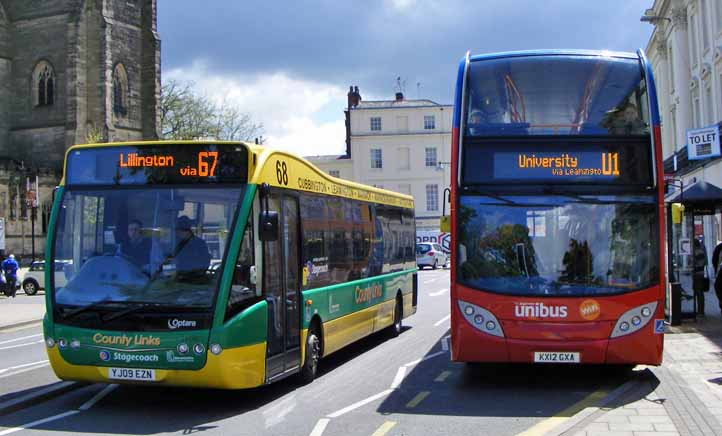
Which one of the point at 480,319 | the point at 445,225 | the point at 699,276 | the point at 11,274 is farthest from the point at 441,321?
the point at 11,274

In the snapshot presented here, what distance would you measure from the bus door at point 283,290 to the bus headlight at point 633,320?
3.75m

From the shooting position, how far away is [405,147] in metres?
80.8

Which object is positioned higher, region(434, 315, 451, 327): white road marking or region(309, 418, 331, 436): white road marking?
region(309, 418, 331, 436): white road marking

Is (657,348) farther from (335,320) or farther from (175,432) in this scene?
(175,432)

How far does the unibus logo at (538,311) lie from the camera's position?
1005 centimetres

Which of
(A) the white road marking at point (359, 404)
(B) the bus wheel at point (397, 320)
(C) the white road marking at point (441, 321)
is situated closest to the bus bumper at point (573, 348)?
(A) the white road marking at point (359, 404)

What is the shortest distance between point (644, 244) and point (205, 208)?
510 cm

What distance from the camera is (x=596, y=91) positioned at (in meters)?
10.5

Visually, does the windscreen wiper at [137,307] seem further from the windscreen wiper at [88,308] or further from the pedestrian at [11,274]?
the pedestrian at [11,274]

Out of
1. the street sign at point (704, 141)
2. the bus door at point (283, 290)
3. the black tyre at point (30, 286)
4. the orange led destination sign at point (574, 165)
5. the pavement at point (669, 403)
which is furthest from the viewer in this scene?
the black tyre at point (30, 286)

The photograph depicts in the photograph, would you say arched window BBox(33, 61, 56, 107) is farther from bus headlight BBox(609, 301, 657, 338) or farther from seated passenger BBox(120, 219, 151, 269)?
bus headlight BBox(609, 301, 657, 338)

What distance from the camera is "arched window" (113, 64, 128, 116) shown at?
2758 inches

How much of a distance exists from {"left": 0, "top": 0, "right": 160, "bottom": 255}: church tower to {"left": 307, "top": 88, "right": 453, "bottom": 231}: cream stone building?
63.8 feet

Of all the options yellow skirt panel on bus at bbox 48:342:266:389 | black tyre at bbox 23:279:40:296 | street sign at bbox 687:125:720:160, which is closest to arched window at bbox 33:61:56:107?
black tyre at bbox 23:279:40:296
